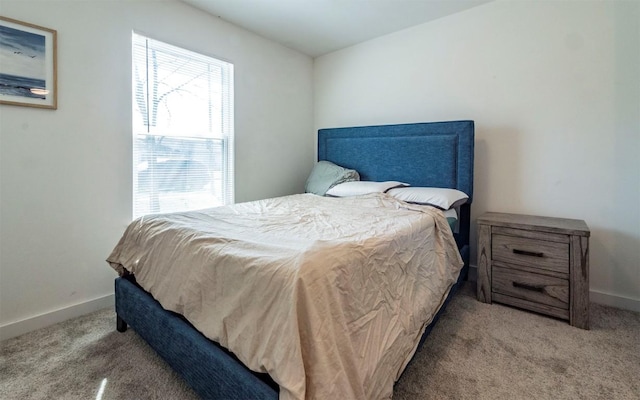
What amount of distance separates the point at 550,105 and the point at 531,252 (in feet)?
4.03

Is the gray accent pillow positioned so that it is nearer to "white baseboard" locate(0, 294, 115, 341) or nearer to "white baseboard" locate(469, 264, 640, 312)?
"white baseboard" locate(0, 294, 115, 341)

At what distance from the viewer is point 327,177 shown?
126 inches

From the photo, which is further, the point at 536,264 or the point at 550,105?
the point at 550,105

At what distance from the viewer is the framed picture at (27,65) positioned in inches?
70.2

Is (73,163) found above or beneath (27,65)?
beneath

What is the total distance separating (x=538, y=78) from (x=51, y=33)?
360 cm

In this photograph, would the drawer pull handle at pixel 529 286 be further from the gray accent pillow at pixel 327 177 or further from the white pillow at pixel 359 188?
the gray accent pillow at pixel 327 177

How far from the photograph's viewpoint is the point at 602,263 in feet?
7.38

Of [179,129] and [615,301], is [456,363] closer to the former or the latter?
[615,301]

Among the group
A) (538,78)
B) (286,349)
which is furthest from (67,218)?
(538,78)

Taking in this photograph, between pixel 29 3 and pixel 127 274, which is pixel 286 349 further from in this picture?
Result: pixel 29 3

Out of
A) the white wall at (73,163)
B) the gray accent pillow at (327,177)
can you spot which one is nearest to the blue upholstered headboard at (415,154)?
the gray accent pillow at (327,177)

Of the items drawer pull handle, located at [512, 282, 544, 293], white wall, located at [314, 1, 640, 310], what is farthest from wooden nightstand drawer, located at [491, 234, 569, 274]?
white wall, located at [314, 1, 640, 310]

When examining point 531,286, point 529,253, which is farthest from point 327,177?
point 531,286
